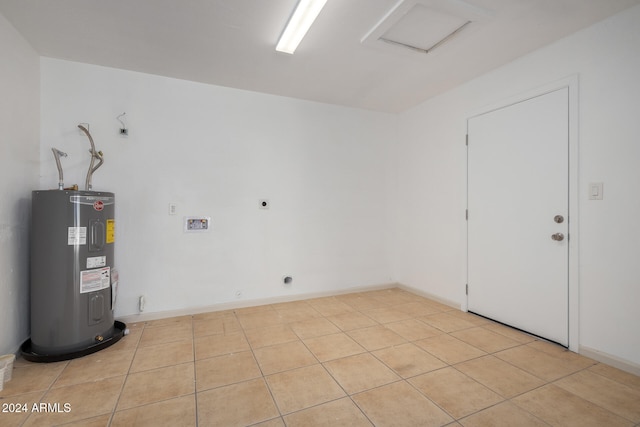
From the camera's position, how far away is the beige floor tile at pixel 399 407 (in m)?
1.59

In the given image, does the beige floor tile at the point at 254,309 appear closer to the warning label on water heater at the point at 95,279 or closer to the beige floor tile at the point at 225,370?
the beige floor tile at the point at 225,370

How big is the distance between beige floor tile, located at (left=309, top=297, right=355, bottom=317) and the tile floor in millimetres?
403

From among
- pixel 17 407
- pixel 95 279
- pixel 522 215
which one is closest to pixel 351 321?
pixel 522 215

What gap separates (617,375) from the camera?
202 centimetres

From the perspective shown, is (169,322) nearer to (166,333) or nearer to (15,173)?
(166,333)

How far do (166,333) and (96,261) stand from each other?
3.05 ft

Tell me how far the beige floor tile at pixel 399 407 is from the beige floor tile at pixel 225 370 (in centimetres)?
81

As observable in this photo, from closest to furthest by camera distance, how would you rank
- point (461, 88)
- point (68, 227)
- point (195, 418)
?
point (195, 418) < point (68, 227) < point (461, 88)

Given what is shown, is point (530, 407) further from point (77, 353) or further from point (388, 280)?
point (77, 353)

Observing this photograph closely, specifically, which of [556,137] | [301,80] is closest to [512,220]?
[556,137]

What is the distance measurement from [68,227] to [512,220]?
401 cm

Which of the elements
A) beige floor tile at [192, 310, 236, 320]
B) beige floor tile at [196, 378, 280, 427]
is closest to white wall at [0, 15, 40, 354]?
beige floor tile at [192, 310, 236, 320]

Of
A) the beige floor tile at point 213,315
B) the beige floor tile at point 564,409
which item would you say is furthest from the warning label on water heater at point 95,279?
the beige floor tile at point 564,409

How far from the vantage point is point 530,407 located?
1705 mm
